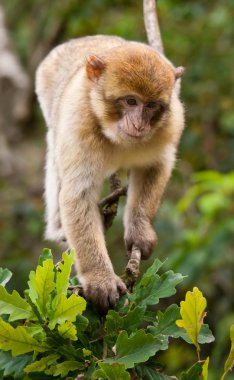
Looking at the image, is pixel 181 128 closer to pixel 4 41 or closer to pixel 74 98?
pixel 74 98

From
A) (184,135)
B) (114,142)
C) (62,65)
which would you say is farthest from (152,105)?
(184,135)

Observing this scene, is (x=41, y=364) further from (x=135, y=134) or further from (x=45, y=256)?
(x=135, y=134)

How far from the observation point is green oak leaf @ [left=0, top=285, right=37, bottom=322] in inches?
103

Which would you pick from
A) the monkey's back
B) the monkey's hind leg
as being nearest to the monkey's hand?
the monkey's hind leg

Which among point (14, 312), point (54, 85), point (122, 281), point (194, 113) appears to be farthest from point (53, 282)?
point (194, 113)

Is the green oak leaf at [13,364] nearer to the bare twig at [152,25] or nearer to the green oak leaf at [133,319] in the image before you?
the green oak leaf at [133,319]

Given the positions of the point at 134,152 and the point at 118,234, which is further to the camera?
the point at 118,234

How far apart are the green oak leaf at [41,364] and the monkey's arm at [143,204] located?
1.87m

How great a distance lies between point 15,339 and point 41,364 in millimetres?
136

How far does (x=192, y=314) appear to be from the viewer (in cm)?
262

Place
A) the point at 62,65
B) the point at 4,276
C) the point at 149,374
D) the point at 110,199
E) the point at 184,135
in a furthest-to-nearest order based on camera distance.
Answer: the point at 184,135, the point at 62,65, the point at 110,199, the point at 4,276, the point at 149,374

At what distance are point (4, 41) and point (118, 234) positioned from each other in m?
3.93

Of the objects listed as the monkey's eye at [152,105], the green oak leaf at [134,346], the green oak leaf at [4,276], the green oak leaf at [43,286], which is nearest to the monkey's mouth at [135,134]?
the monkey's eye at [152,105]

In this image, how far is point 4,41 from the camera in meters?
11.1
